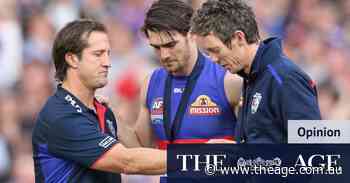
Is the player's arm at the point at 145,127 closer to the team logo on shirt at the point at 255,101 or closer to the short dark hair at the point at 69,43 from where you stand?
the short dark hair at the point at 69,43

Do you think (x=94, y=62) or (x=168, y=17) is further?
(x=168, y=17)

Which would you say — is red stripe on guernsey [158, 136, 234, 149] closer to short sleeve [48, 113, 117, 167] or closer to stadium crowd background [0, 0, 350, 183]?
short sleeve [48, 113, 117, 167]

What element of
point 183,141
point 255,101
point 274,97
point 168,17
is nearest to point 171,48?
point 168,17

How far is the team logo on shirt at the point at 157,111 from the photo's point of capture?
280 inches

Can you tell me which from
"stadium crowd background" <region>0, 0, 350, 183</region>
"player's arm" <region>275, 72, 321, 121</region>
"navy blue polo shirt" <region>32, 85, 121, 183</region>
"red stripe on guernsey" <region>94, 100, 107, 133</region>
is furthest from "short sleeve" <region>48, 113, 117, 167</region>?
"stadium crowd background" <region>0, 0, 350, 183</region>

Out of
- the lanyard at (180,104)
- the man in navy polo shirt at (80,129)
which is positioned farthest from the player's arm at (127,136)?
the man in navy polo shirt at (80,129)

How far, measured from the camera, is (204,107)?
22.9 ft

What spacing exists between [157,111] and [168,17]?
627 millimetres

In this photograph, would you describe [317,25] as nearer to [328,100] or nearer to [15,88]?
[328,100]

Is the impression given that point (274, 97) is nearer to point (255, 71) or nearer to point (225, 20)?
point (255, 71)

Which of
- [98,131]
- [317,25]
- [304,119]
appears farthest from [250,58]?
[317,25]

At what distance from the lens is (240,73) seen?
634cm

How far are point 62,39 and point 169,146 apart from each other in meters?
0.89

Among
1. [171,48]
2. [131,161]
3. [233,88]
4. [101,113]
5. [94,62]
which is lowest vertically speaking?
[131,161]
